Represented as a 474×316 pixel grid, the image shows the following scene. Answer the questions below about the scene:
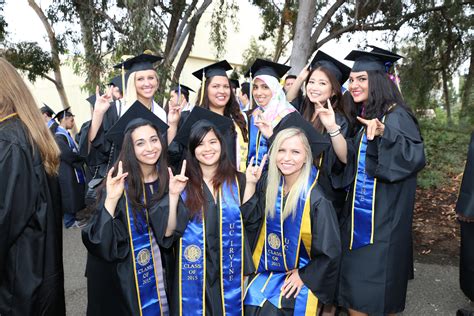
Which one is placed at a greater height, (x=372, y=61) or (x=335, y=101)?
(x=372, y=61)

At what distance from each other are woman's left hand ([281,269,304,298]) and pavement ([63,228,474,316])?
5.53 ft

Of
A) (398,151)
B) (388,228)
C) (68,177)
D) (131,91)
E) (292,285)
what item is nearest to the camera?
(292,285)

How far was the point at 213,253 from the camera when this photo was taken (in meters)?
2.71

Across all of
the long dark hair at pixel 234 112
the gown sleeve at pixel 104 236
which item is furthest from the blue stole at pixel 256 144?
the gown sleeve at pixel 104 236

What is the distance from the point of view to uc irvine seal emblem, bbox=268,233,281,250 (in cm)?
274

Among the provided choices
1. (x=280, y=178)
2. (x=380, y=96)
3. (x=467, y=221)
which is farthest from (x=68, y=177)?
(x=467, y=221)

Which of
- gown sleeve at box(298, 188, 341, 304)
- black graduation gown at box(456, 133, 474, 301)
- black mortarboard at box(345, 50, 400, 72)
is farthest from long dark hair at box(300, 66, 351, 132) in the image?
black graduation gown at box(456, 133, 474, 301)

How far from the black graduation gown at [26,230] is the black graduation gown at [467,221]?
312 centimetres

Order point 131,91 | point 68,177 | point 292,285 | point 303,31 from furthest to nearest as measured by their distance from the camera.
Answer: point 303,31 < point 68,177 < point 131,91 < point 292,285

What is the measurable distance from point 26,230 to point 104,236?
43 cm

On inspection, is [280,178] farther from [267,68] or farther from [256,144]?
[267,68]

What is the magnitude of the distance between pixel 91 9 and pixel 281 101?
6571mm

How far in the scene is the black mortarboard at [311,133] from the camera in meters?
2.82

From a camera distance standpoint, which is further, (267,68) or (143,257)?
(267,68)
